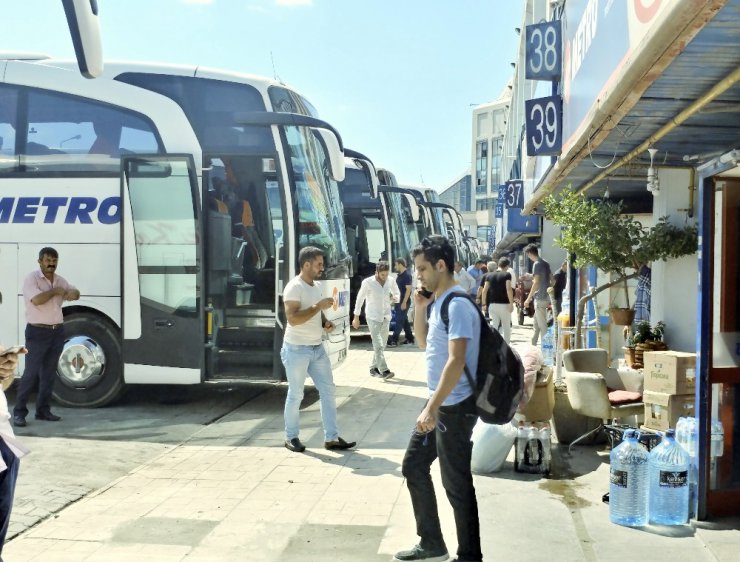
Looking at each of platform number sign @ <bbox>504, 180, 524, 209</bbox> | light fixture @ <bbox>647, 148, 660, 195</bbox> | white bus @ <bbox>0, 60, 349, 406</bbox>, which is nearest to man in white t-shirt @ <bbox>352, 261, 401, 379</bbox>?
white bus @ <bbox>0, 60, 349, 406</bbox>

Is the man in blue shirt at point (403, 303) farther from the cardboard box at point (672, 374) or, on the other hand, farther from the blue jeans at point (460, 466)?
the blue jeans at point (460, 466)

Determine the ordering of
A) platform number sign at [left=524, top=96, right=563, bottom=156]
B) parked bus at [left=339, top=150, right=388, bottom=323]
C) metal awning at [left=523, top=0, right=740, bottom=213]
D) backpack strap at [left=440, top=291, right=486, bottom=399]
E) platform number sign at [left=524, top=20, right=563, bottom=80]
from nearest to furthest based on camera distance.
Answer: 1. metal awning at [left=523, top=0, right=740, bottom=213]
2. backpack strap at [left=440, top=291, right=486, bottom=399]
3. platform number sign at [left=524, top=96, right=563, bottom=156]
4. platform number sign at [left=524, top=20, right=563, bottom=80]
5. parked bus at [left=339, top=150, right=388, bottom=323]

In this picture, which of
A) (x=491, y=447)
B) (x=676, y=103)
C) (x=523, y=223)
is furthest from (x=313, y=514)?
(x=523, y=223)

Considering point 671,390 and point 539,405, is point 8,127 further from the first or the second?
point 671,390

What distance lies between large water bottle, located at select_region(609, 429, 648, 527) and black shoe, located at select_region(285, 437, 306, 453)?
314 cm

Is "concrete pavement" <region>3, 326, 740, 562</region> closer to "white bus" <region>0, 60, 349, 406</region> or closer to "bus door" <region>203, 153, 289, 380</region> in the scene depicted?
"bus door" <region>203, 153, 289, 380</region>

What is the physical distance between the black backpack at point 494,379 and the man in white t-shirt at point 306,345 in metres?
3.17

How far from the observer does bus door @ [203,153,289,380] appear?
9.59m

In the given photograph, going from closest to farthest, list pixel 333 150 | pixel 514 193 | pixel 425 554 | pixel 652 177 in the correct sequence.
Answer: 1. pixel 425 554
2. pixel 652 177
3. pixel 333 150
4. pixel 514 193

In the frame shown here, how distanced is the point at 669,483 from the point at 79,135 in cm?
767

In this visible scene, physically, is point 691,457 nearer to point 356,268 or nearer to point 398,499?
point 398,499

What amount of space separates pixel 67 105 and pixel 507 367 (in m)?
7.43

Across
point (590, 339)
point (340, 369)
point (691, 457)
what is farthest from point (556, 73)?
point (691, 457)

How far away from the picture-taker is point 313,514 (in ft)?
18.9
